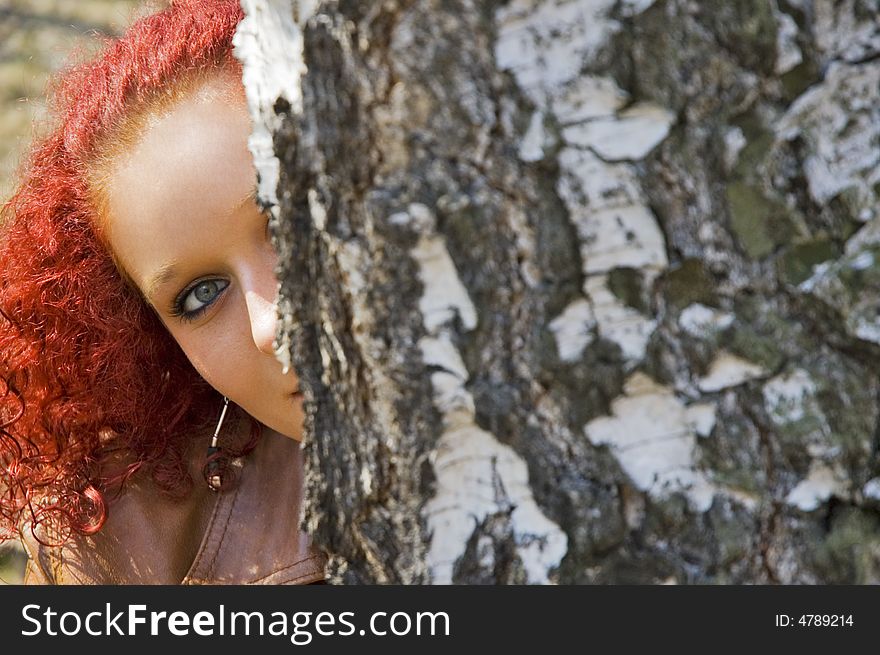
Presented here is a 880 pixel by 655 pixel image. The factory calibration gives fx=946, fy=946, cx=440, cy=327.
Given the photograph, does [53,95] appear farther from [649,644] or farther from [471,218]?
[649,644]

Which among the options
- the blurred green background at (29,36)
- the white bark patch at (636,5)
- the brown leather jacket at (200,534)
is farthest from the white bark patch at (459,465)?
the blurred green background at (29,36)

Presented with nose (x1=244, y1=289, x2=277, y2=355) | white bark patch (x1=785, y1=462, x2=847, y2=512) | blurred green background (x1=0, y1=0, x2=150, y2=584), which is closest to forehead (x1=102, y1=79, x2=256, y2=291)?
nose (x1=244, y1=289, x2=277, y2=355)

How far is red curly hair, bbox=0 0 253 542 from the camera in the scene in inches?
64.8

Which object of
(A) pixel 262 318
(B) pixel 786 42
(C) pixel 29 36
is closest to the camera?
(B) pixel 786 42

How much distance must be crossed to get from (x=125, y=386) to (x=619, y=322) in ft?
4.09

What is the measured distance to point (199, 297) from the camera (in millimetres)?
1405

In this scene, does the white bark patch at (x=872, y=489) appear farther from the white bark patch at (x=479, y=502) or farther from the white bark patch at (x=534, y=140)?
the white bark patch at (x=534, y=140)

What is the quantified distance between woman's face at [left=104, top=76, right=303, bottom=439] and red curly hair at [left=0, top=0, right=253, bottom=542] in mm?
192

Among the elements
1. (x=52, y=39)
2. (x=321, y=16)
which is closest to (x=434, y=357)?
(x=321, y=16)

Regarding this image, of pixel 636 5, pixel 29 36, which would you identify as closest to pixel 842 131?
pixel 636 5

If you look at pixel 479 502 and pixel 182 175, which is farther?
pixel 182 175

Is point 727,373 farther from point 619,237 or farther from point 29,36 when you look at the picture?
point 29,36

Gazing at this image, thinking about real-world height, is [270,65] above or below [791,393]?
above

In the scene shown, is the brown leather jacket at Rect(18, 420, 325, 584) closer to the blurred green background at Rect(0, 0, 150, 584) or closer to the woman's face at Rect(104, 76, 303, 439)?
the woman's face at Rect(104, 76, 303, 439)
